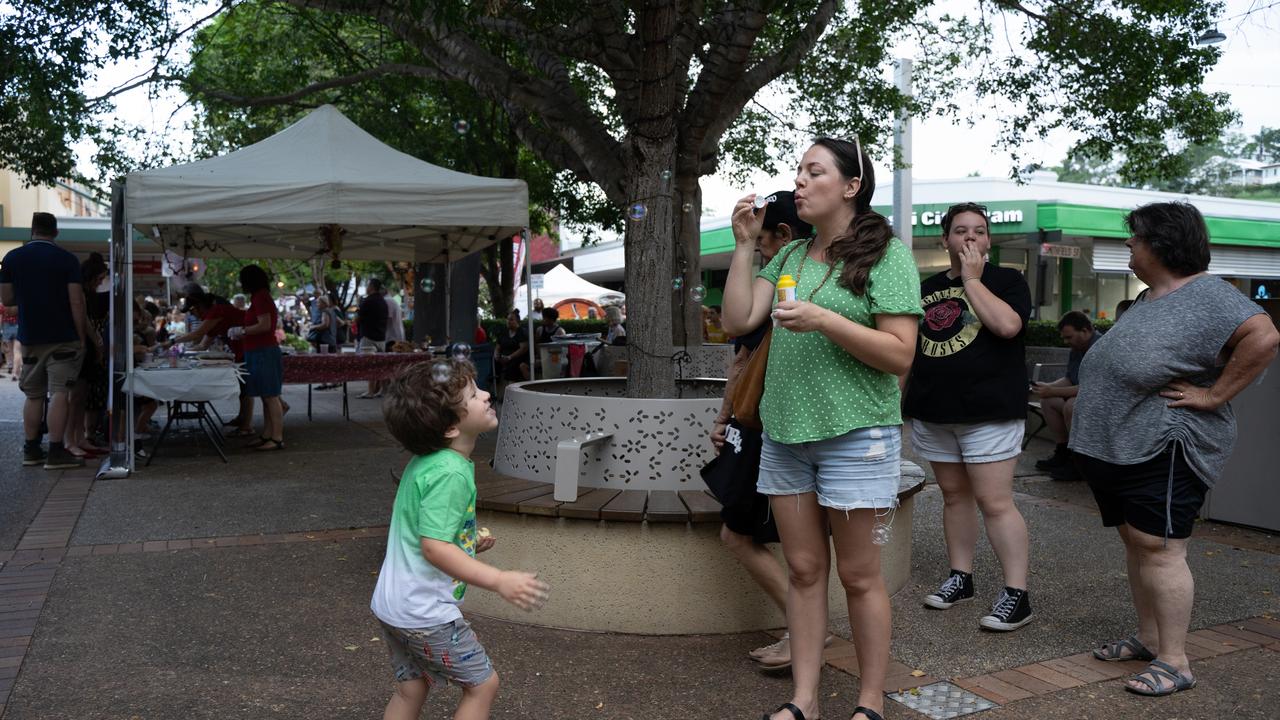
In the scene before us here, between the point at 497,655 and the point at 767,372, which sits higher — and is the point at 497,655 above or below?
below

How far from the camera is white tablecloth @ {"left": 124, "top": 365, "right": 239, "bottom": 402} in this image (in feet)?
26.1

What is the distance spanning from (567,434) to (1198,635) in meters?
2.65

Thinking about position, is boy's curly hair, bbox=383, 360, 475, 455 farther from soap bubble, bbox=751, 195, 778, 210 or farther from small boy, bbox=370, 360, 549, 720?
soap bubble, bbox=751, 195, 778, 210

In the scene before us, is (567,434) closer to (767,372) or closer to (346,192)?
(767,372)

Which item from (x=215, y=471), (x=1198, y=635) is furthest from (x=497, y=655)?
(x=215, y=471)

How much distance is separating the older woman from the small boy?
Result: 2226mm

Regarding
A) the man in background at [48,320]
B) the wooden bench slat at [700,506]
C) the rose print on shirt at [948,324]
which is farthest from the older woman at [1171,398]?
the man in background at [48,320]

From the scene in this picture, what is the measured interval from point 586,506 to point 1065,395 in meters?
5.00

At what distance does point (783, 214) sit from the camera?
346cm

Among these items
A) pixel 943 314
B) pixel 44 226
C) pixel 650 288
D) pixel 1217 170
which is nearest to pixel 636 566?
pixel 943 314

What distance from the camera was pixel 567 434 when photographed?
4.53 m

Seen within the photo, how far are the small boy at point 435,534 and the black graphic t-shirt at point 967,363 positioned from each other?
2.21 metres

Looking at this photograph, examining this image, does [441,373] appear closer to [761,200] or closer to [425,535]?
[425,535]

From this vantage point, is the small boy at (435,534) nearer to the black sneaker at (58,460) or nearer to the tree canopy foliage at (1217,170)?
the black sneaker at (58,460)
